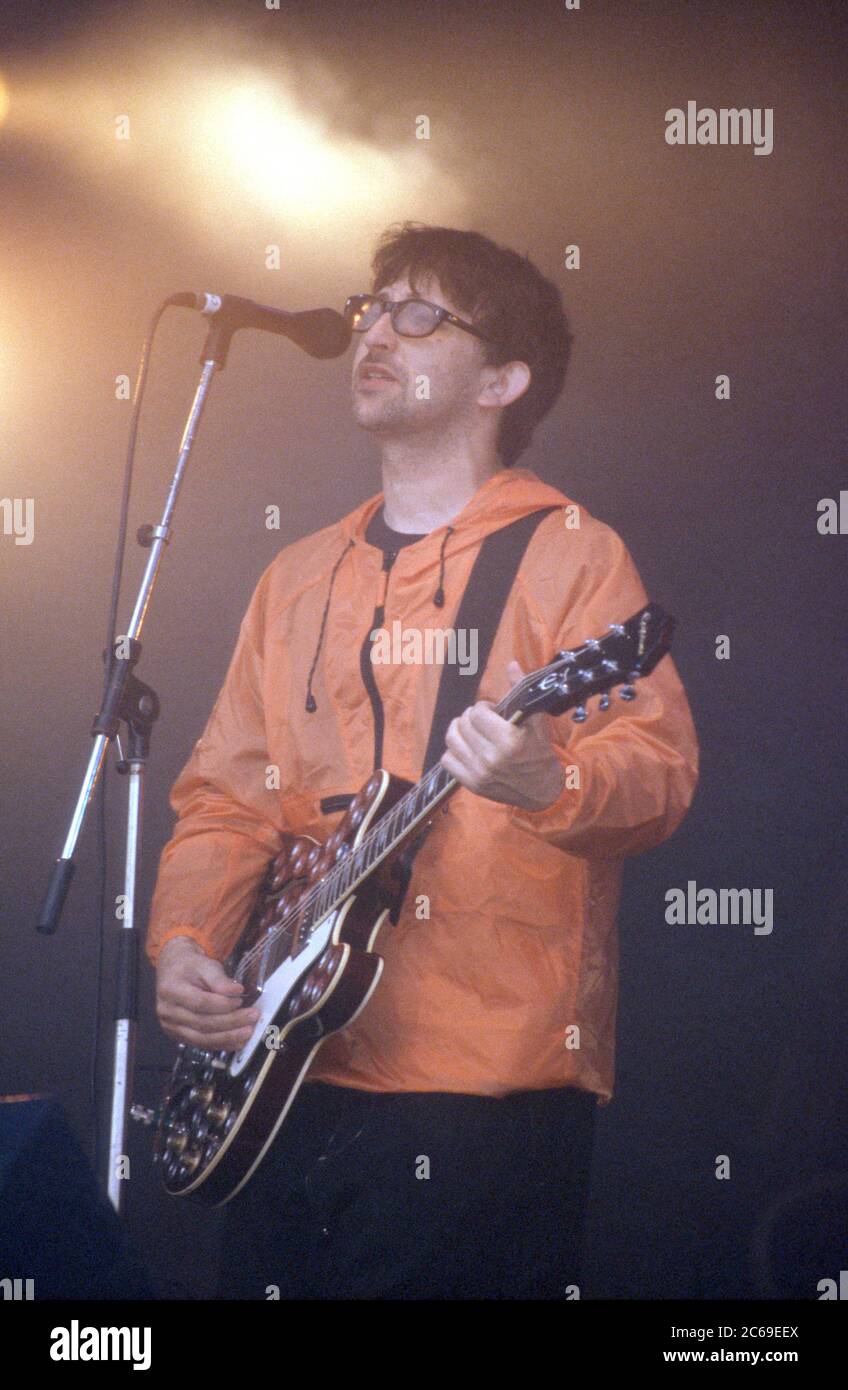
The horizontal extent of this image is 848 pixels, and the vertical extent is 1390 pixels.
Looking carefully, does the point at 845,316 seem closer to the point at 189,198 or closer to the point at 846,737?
the point at 846,737

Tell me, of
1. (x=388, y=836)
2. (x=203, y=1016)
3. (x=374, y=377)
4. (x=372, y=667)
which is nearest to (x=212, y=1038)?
(x=203, y=1016)

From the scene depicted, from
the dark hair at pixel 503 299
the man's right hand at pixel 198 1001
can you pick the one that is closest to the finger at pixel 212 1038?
the man's right hand at pixel 198 1001

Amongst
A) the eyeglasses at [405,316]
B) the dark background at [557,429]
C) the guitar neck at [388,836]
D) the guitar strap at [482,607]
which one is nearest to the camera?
the guitar neck at [388,836]

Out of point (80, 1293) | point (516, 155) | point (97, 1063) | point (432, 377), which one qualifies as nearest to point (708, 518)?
point (432, 377)

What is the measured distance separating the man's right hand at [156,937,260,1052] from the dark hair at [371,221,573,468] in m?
1.03

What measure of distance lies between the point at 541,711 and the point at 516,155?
1333 millimetres

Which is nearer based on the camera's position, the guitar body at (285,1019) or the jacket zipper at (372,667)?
the guitar body at (285,1019)

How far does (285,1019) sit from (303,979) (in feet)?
0.22

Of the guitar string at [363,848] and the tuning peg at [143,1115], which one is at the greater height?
the guitar string at [363,848]

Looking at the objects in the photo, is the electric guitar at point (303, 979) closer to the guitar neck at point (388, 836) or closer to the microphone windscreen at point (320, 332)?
the guitar neck at point (388, 836)

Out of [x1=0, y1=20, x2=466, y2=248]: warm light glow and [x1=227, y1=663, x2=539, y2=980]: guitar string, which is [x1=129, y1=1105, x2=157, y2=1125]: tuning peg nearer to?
[x1=227, y1=663, x2=539, y2=980]: guitar string

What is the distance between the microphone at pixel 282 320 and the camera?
259 centimetres

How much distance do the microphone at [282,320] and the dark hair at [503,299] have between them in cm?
12

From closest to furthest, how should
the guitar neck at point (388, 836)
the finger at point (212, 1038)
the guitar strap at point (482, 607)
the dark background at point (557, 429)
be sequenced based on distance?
the guitar neck at point (388, 836) → the finger at point (212, 1038) → the guitar strap at point (482, 607) → the dark background at point (557, 429)
